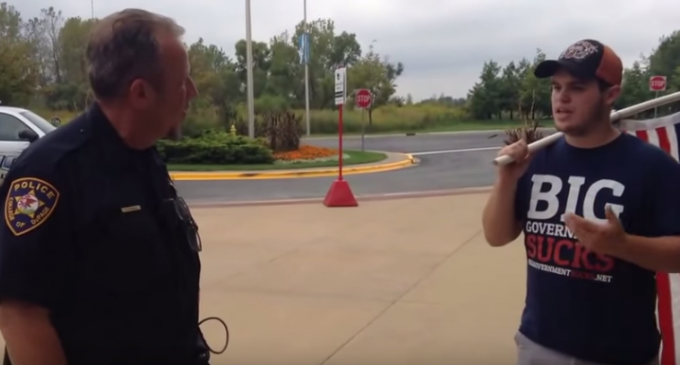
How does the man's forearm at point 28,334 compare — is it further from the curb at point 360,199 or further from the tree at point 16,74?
the tree at point 16,74

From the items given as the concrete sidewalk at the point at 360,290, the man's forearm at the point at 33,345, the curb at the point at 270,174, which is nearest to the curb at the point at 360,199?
the concrete sidewalk at the point at 360,290

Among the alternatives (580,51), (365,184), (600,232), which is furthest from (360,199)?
(600,232)

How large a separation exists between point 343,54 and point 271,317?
62793 millimetres

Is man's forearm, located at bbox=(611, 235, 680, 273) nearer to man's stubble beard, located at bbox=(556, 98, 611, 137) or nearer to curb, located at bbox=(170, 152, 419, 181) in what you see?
man's stubble beard, located at bbox=(556, 98, 611, 137)

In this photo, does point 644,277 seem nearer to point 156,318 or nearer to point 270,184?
point 156,318

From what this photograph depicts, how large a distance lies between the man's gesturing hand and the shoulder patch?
142 centimetres

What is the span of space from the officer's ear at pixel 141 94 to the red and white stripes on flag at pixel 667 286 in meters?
1.82

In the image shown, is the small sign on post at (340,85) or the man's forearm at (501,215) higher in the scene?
the small sign on post at (340,85)

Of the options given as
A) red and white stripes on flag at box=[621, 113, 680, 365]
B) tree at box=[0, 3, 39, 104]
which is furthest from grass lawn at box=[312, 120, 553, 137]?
red and white stripes on flag at box=[621, 113, 680, 365]

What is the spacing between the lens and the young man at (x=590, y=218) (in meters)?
2.43

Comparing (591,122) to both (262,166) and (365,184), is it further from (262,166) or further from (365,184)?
(262,166)

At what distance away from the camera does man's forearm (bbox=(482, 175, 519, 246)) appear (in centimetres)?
264

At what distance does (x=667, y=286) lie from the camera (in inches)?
121

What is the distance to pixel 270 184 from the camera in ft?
53.1
